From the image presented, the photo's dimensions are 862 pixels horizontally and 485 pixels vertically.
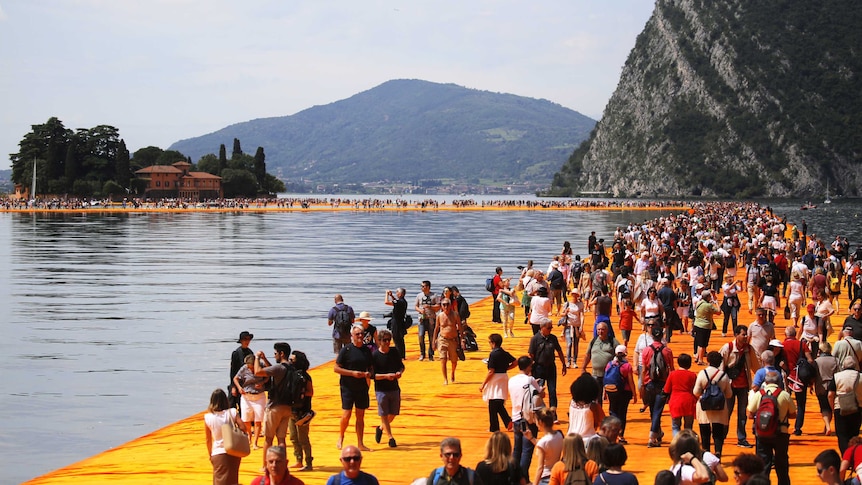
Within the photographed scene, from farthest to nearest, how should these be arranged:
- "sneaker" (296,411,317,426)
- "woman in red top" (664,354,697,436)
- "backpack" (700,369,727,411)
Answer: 1. "sneaker" (296,411,317,426)
2. "woman in red top" (664,354,697,436)
3. "backpack" (700,369,727,411)

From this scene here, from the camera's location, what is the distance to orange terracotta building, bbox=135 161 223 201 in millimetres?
174625

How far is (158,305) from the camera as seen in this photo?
124 ft

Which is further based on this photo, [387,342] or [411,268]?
[411,268]

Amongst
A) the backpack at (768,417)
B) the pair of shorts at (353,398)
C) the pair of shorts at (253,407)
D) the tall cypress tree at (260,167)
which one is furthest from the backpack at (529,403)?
the tall cypress tree at (260,167)

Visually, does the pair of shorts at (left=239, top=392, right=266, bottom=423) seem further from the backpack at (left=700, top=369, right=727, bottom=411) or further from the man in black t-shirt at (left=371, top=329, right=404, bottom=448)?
the backpack at (left=700, top=369, right=727, bottom=411)

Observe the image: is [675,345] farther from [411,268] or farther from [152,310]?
A: [411,268]

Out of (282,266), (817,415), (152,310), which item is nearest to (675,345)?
(817,415)

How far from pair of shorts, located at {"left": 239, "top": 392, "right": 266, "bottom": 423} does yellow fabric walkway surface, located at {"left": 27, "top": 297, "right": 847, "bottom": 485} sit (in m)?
0.68

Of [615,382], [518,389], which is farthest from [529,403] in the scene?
[615,382]

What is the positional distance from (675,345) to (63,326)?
19.1 metres

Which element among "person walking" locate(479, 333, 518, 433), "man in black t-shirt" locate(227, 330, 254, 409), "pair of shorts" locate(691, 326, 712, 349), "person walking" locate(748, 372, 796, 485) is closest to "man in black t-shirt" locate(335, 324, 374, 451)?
"man in black t-shirt" locate(227, 330, 254, 409)

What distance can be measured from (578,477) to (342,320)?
1021 cm

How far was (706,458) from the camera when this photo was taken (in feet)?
30.7

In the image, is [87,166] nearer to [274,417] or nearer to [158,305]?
[158,305]
